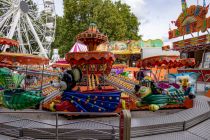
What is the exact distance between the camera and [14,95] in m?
5.73

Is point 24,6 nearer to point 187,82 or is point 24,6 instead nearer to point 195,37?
point 195,37

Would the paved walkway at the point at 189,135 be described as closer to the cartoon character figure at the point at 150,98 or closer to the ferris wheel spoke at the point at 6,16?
the cartoon character figure at the point at 150,98

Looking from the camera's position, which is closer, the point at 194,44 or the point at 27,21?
the point at 194,44

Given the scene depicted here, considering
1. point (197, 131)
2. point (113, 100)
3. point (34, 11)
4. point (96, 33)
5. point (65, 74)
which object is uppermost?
point (34, 11)

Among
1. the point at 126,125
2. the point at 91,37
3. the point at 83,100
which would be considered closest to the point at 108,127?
the point at 83,100

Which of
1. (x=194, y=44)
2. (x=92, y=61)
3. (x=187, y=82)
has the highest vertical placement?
(x=194, y=44)

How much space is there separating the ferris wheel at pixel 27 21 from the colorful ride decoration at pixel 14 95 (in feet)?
68.2

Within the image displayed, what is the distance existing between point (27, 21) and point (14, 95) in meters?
24.2

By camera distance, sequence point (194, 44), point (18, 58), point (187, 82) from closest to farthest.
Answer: point (187, 82) < point (18, 58) < point (194, 44)

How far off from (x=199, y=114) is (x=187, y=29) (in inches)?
808

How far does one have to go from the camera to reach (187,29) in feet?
84.3

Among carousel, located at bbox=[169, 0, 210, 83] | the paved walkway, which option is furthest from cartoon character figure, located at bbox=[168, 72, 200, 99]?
carousel, located at bbox=[169, 0, 210, 83]

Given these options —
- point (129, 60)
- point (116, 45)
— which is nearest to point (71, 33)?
point (116, 45)

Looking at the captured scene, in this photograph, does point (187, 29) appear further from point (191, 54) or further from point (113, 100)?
point (113, 100)
